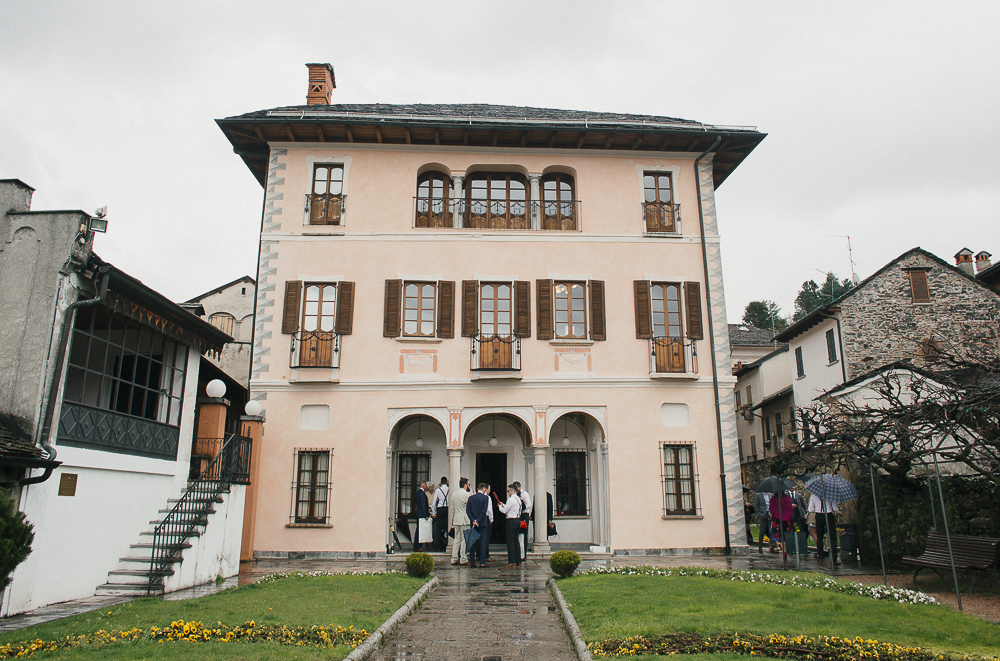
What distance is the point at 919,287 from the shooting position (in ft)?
83.1

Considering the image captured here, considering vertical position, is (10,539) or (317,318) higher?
(317,318)

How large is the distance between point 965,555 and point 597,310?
9.82 metres

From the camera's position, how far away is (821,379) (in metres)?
27.2

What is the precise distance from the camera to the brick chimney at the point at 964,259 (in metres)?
29.6

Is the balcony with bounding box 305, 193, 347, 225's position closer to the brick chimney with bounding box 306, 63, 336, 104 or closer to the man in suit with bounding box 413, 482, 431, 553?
the brick chimney with bounding box 306, 63, 336, 104

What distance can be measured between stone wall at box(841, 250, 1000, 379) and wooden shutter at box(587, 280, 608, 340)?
1132cm

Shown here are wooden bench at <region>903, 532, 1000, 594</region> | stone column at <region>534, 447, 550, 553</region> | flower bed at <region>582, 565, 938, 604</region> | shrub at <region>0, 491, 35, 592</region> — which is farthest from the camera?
stone column at <region>534, 447, 550, 553</region>

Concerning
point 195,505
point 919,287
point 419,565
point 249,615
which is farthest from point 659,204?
point 249,615

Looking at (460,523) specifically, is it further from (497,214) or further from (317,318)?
(497,214)

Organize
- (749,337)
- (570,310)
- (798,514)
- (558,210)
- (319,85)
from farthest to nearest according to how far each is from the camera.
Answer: (749,337) < (319,85) < (558,210) < (570,310) < (798,514)

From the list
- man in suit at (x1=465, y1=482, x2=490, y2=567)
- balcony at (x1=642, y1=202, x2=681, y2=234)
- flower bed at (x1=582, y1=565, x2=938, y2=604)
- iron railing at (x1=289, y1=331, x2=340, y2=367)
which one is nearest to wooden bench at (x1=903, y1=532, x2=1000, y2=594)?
flower bed at (x1=582, y1=565, x2=938, y2=604)

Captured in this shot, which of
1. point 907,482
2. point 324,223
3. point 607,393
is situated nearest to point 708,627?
point 907,482

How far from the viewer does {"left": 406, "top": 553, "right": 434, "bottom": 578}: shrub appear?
40.9ft

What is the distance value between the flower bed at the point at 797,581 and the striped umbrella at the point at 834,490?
301 cm
